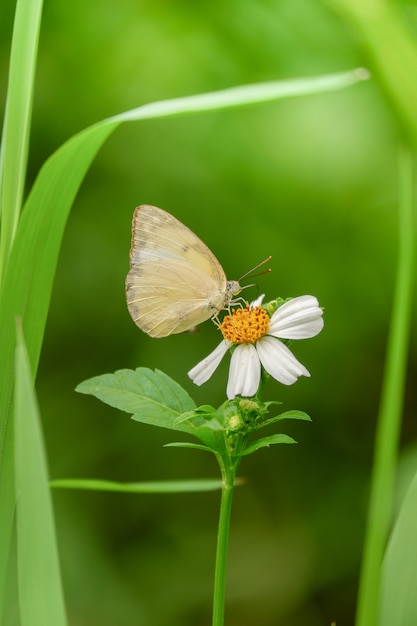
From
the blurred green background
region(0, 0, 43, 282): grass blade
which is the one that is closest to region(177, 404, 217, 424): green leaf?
region(0, 0, 43, 282): grass blade

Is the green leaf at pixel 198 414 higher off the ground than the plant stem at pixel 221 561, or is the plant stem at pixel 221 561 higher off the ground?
the green leaf at pixel 198 414

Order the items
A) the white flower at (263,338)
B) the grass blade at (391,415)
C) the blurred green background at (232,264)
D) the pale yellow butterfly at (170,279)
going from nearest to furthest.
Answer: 1. the grass blade at (391,415)
2. the white flower at (263,338)
3. the pale yellow butterfly at (170,279)
4. the blurred green background at (232,264)

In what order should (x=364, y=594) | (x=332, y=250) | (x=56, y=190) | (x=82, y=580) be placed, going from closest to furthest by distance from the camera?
(x=364, y=594)
(x=56, y=190)
(x=82, y=580)
(x=332, y=250)

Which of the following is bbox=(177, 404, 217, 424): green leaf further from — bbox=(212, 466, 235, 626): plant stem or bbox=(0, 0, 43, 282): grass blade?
bbox=(0, 0, 43, 282): grass blade

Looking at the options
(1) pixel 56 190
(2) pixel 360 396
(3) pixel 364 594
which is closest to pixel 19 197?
(1) pixel 56 190

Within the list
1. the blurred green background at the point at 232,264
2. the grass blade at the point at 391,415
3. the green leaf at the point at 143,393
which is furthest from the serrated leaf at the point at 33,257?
the blurred green background at the point at 232,264

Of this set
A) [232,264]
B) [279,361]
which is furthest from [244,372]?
[232,264]

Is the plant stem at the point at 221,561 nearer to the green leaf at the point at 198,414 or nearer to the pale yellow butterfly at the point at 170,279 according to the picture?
the green leaf at the point at 198,414

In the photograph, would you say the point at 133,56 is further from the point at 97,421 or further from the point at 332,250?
the point at 97,421
